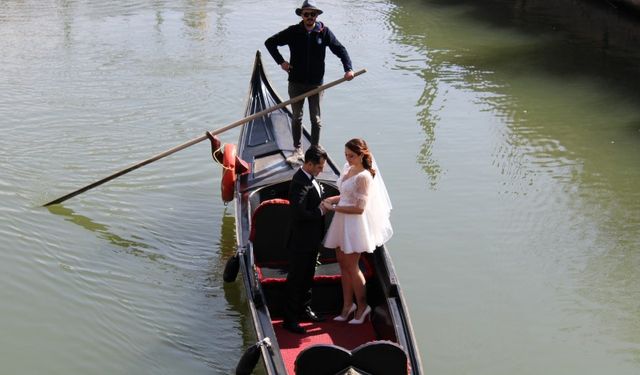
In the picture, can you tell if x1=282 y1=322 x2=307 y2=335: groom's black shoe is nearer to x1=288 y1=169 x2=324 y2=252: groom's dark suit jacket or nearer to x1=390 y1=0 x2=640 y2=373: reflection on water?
x1=288 y1=169 x2=324 y2=252: groom's dark suit jacket

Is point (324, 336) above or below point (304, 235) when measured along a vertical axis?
below

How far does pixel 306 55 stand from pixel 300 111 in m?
0.39

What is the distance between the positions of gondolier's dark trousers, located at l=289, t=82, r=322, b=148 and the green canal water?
76 cm

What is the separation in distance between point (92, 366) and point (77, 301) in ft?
2.34

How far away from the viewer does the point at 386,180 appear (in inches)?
276

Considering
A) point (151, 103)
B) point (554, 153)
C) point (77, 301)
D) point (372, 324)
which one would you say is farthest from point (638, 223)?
point (151, 103)

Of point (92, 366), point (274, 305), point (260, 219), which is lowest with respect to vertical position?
point (92, 366)

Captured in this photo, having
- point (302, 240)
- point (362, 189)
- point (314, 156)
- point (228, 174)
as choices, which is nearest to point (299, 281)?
point (302, 240)

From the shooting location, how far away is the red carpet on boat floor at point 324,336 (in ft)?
14.1

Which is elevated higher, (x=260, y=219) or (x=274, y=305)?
(x=260, y=219)

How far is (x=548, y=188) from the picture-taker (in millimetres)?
6871

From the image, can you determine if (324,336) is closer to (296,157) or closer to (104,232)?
(296,157)

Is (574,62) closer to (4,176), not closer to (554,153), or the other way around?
(554,153)

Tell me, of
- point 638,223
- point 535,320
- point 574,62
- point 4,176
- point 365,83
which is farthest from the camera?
point 574,62
